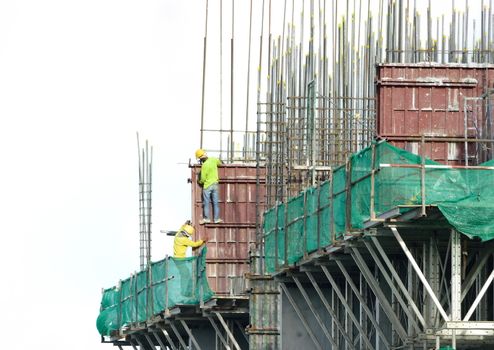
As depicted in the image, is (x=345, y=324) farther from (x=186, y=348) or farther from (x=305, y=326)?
(x=186, y=348)

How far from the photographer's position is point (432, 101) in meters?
46.9

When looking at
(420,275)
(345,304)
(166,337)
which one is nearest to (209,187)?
(166,337)

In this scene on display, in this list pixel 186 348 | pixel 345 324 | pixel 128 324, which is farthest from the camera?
pixel 128 324

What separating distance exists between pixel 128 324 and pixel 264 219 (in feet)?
58.7

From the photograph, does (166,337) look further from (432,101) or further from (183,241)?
(432,101)

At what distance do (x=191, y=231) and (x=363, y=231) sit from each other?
764 inches

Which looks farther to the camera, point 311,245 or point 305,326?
point 305,326

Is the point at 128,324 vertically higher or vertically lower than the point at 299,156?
lower

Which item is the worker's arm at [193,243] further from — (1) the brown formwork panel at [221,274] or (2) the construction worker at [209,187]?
(1) the brown formwork panel at [221,274]

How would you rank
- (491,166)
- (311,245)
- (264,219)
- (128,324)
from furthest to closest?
(128,324) → (264,219) → (311,245) → (491,166)

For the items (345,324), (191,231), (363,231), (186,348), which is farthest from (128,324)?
(363,231)

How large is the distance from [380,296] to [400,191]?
13.6ft

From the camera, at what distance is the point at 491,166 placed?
133ft

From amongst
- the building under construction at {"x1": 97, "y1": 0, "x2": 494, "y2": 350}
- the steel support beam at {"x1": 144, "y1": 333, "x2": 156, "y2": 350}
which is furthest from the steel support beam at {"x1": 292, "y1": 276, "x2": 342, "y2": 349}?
the steel support beam at {"x1": 144, "y1": 333, "x2": 156, "y2": 350}
